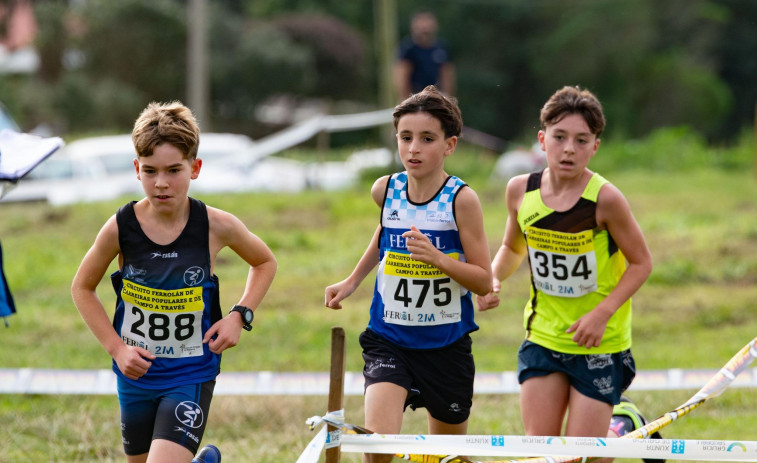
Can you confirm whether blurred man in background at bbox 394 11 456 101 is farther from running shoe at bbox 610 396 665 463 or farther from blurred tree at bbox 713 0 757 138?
blurred tree at bbox 713 0 757 138

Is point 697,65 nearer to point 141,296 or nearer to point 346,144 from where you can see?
point 346,144

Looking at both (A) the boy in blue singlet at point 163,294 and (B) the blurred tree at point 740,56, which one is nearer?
(A) the boy in blue singlet at point 163,294

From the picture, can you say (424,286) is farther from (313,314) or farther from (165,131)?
(313,314)

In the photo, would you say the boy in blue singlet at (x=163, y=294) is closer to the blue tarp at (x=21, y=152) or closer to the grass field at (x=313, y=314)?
the blue tarp at (x=21, y=152)

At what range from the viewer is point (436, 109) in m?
4.48

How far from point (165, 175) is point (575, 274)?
6.49ft

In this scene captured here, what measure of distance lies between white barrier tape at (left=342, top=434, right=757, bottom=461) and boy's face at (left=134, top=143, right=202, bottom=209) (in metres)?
1.21

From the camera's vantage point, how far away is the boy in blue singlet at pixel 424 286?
175 inches

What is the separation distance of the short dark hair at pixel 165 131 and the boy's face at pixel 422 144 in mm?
916

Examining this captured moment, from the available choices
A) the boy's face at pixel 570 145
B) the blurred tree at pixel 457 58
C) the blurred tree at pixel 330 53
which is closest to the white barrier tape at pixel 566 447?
the boy's face at pixel 570 145

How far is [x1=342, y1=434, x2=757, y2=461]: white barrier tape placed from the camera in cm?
406

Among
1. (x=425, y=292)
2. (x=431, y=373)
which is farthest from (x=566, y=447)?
(x=425, y=292)

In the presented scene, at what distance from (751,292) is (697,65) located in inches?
1512

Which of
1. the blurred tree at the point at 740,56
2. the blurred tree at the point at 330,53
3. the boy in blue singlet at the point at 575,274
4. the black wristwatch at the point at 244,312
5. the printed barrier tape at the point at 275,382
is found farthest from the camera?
the blurred tree at the point at 740,56
